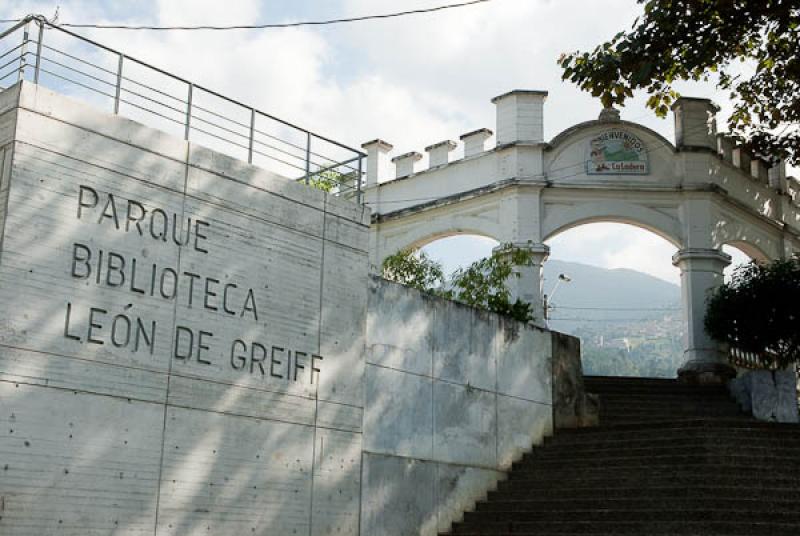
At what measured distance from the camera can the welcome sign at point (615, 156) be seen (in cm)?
2041

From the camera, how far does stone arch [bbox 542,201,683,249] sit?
2025 cm

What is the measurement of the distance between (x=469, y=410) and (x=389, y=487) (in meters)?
1.92

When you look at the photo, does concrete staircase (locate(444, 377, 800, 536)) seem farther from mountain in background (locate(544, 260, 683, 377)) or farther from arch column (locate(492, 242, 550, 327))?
mountain in background (locate(544, 260, 683, 377))

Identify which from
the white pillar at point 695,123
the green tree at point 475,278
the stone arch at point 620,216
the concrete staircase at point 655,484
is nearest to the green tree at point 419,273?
the green tree at point 475,278

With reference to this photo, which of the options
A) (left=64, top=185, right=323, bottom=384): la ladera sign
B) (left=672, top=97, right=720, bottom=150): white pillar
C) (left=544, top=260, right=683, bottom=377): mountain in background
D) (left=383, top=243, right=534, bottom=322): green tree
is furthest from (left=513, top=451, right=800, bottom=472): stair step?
(left=544, top=260, right=683, bottom=377): mountain in background

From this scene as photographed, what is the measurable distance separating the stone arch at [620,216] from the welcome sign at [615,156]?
2.18 ft

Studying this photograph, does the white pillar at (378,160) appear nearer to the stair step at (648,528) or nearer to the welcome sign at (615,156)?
the welcome sign at (615,156)

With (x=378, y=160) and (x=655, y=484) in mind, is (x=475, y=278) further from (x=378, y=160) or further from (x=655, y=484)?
(x=378, y=160)

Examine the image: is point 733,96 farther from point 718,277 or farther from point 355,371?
point 355,371

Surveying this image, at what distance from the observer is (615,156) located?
20.4m

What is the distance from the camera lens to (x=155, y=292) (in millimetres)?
10102

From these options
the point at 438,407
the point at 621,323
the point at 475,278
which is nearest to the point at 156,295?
the point at 438,407

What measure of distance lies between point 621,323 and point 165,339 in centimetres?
17530

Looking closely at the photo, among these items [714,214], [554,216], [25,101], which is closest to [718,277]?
[714,214]
